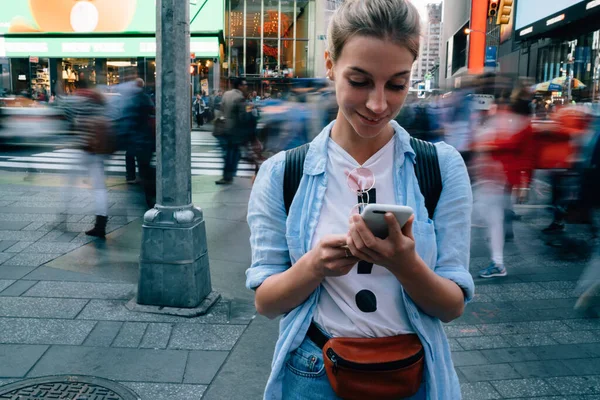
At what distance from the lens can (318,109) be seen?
9.53 meters

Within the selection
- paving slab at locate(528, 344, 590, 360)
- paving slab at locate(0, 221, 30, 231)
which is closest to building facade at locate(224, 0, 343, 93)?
paving slab at locate(0, 221, 30, 231)

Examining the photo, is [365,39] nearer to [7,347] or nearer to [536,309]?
[7,347]

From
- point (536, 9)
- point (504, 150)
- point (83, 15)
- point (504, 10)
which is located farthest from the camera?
point (83, 15)

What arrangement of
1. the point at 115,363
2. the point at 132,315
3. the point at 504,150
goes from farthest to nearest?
the point at 504,150
the point at 132,315
the point at 115,363

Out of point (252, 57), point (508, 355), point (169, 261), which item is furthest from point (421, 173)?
point (252, 57)

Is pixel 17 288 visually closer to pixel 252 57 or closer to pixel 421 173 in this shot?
pixel 421 173

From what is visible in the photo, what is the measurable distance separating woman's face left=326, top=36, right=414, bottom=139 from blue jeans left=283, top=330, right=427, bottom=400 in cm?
62

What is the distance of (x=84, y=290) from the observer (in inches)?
229

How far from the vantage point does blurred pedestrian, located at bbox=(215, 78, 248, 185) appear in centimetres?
1173

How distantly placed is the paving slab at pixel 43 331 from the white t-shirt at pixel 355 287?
11.5 feet

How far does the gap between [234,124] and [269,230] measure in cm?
1045

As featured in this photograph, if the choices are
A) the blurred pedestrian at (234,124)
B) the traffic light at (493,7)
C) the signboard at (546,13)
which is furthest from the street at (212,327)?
the traffic light at (493,7)

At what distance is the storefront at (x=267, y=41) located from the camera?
3938 centimetres

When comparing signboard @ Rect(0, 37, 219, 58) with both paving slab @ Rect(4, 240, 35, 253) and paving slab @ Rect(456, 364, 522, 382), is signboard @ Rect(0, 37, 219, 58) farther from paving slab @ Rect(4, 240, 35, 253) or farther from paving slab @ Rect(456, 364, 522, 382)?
paving slab @ Rect(456, 364, 522, 382)
